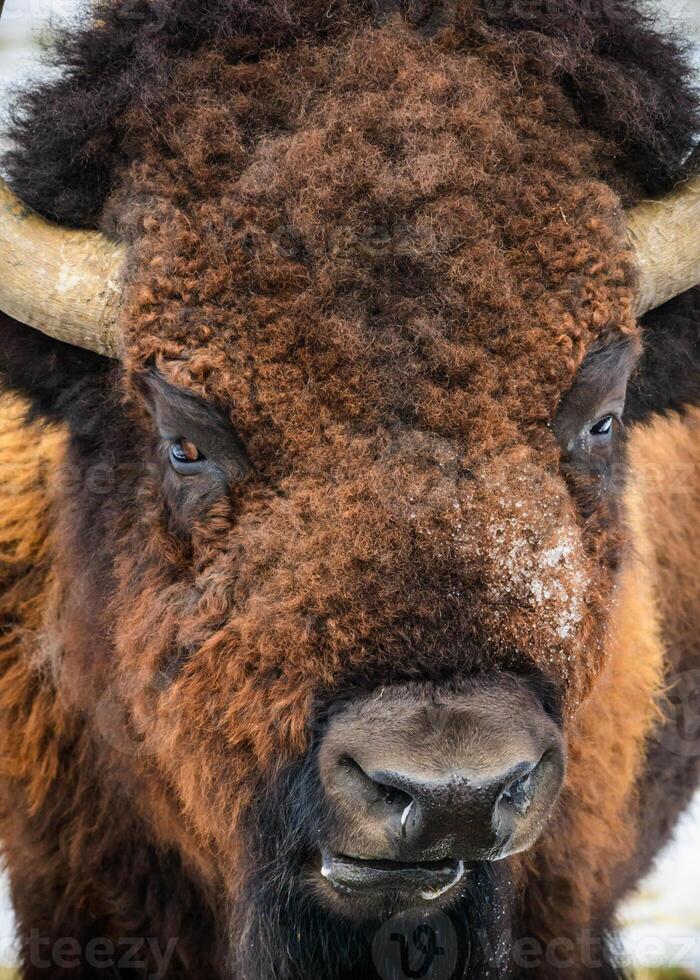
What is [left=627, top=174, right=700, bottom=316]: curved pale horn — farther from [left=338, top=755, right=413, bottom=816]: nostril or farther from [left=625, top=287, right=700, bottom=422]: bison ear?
[left=338, top=755, right=413, bottom=816]: nostril

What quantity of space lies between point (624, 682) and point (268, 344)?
2.31 m

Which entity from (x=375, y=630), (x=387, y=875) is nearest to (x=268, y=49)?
(x=375, y=630)

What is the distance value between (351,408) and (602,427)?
0.94 meters

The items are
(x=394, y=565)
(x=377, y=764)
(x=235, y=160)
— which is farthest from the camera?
(x=235, y=160)

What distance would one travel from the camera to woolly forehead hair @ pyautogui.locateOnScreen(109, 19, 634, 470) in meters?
3.27

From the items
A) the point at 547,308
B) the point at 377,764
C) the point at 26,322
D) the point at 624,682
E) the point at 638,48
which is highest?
the point at 638,48

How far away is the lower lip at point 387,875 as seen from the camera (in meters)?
3.03

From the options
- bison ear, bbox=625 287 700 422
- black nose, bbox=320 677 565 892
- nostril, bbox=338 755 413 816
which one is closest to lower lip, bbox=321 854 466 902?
black nose, bbox=320 677 565 892

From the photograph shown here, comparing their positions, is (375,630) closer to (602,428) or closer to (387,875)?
(387,875)

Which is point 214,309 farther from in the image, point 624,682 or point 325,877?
point 624,682

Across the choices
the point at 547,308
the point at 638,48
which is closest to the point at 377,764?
the point at 547,308

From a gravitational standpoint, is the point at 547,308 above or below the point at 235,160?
above

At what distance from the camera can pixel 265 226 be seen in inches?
134

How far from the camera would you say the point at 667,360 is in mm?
4223
